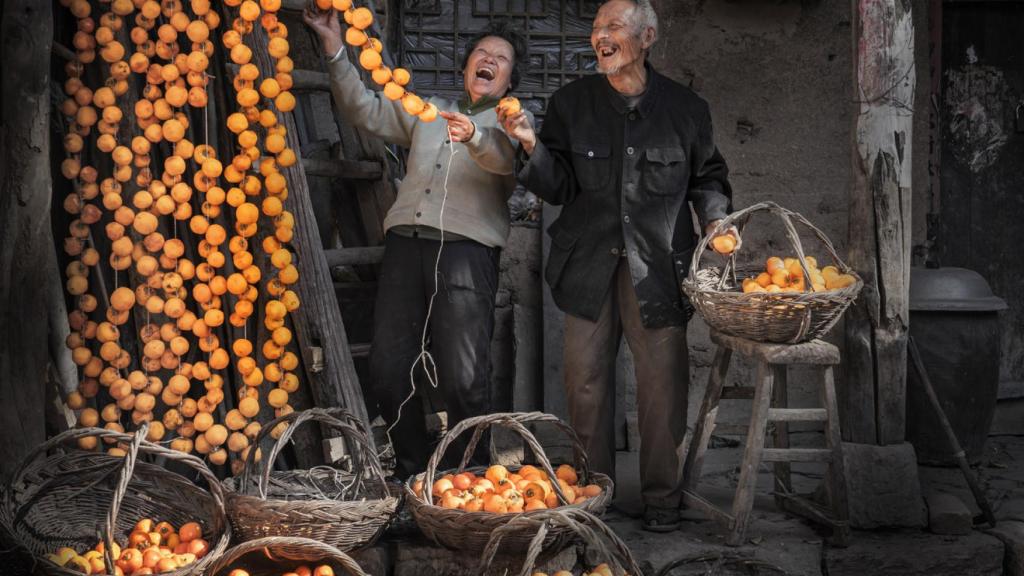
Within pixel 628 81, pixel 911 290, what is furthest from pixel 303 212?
pixel 911 290

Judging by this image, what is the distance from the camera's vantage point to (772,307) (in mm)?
3785

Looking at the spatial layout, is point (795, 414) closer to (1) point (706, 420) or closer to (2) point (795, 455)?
(2) point (795, 455)

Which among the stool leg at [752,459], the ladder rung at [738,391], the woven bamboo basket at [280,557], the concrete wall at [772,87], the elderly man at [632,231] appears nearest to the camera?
the woven bamboo basket at [280,557]

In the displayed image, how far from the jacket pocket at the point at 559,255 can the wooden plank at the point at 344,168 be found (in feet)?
3.03

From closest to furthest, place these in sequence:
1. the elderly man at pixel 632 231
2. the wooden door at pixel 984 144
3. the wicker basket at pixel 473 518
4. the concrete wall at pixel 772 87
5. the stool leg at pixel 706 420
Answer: the wicker basket at pixel 473 518
the elderly man at pixel 632 231
the stool leg at pixel 706 420
the concrete wall at pixel 772 87
the wooden door at pixel 984 144

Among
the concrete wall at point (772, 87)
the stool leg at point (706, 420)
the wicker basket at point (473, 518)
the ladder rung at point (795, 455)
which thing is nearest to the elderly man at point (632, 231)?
the stool leg at point (706, 420)

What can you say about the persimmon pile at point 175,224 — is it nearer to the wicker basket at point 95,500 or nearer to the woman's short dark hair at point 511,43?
the wicker basket at point 95,500

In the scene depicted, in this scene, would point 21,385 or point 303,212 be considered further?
point 303,212

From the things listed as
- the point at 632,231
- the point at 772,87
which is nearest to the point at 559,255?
the point at 632,231

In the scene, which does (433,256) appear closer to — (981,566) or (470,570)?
(470,570)

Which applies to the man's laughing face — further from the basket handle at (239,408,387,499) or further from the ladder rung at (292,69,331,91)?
the basket handle at (239,408,387,499)

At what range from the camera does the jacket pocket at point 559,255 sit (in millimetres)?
4227

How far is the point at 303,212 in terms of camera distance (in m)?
4.25

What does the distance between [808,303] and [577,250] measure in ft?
3.01
